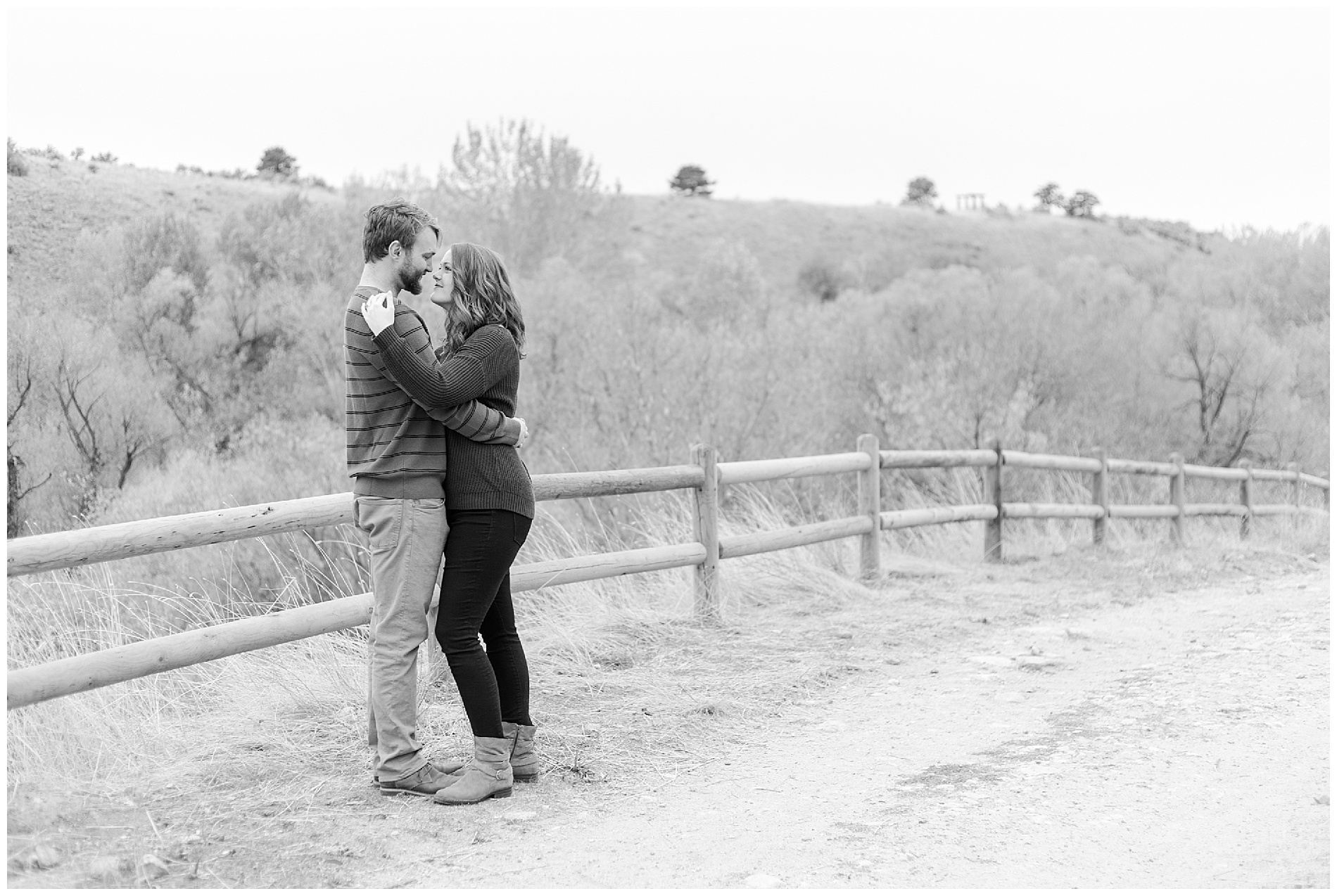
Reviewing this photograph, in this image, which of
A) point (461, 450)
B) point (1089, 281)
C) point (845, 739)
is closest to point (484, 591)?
point (461, 450)

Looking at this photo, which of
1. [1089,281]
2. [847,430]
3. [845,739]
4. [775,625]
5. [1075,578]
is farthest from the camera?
[1089,281]

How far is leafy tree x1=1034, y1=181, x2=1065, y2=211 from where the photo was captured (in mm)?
93188

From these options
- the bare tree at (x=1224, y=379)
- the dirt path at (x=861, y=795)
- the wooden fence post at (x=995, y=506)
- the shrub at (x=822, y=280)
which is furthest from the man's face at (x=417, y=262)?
the shrub at (x=822, y=280)

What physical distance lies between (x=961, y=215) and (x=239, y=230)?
197 feet

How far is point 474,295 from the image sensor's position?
423 centimetres

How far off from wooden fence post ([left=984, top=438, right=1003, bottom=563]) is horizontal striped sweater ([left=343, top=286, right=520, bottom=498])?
757 cm

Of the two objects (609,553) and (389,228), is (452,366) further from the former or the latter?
(609,553)

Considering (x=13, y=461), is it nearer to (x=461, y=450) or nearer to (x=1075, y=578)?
(x=1075, y=578)

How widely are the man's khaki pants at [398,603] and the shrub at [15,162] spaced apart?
35072 mm

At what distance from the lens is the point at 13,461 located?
58.7 ft

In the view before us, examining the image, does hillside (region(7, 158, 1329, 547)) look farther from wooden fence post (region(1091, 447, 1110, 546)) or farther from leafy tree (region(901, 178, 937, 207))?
leafy tree (region(901, 178, 937, 207))

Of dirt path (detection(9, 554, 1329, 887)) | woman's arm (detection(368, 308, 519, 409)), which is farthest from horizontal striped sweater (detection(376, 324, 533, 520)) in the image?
dirt path (detection(9, 554, 1329, 887))

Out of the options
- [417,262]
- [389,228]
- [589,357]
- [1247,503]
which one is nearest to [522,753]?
[417,262]

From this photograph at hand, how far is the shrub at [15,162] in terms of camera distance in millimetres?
34562
